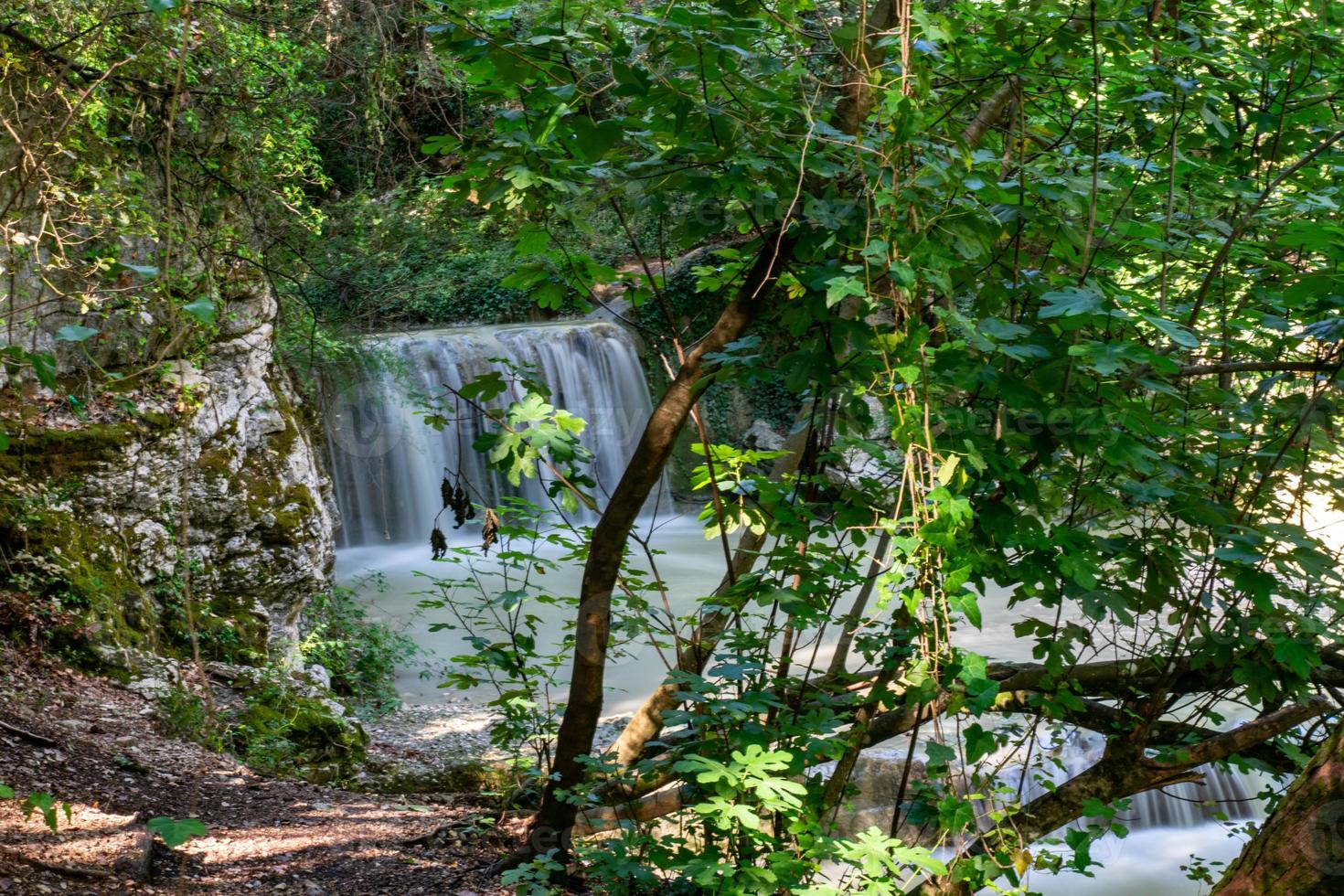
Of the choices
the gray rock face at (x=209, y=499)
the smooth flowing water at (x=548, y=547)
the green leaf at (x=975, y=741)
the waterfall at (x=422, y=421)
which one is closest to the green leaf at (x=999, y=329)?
the green leaf at (x=975, y=741)

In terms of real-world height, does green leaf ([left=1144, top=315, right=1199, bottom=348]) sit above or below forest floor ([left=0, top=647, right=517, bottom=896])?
above

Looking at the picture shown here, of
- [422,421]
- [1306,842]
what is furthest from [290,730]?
[422,421]

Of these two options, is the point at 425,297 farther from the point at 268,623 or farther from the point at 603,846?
the point at 603,846

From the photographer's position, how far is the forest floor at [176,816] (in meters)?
3.03

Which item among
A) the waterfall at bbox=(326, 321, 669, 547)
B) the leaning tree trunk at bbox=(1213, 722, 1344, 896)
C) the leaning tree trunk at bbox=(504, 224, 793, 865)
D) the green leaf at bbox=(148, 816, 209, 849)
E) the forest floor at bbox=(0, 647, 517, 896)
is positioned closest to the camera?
the leaning tree trunk at bbox=(1213, 722, 1344, 896)

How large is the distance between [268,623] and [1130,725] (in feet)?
18.8

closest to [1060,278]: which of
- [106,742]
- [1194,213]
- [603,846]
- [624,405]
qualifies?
[1194,213]

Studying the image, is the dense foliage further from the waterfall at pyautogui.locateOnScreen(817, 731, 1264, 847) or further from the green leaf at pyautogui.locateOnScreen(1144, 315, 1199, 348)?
the waterfall at pyautogui.locateOnScreen(817, 731, 1264, 847)

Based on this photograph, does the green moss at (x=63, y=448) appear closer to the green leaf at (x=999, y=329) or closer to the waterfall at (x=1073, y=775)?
the waterfall at (x=1073, y=775)

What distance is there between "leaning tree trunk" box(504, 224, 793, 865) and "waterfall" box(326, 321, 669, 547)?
8.05 meters

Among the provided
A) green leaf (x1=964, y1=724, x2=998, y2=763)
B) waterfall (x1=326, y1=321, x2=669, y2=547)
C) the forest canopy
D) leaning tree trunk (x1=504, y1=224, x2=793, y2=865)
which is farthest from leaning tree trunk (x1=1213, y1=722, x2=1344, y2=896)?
waterfall (x1=326, y1=321, x2=669, y2=547)

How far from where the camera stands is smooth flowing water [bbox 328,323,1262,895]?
21.7ft

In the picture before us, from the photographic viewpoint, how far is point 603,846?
2867 mm

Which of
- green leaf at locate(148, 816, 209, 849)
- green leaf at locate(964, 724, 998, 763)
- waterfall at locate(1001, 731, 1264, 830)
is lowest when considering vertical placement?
waterfall at locate(1001, 731, 1264, 830)
